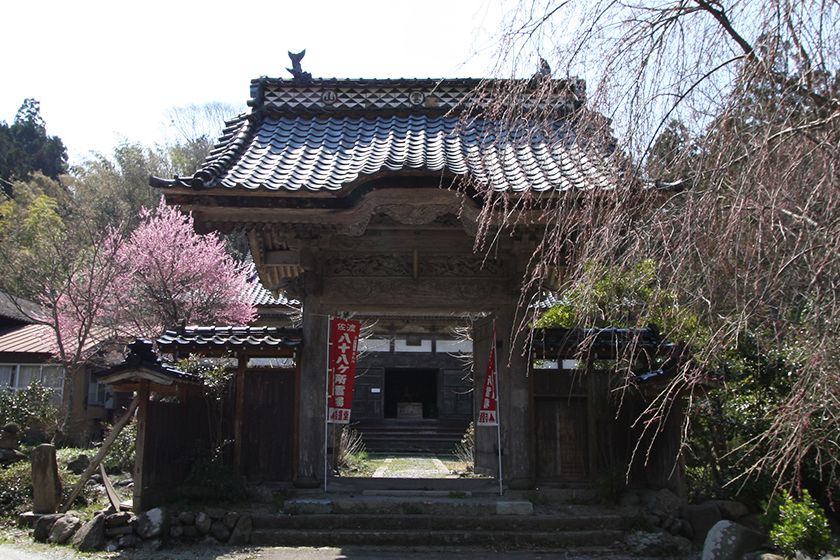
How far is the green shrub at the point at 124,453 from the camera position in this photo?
12828mm

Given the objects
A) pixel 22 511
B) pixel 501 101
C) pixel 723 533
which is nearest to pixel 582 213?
pixel 501 101

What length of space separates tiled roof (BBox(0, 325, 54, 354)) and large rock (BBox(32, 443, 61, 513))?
15.5 meters

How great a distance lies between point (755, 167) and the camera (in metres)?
3.41

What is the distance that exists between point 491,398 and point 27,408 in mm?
11607

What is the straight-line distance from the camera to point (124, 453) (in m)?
13.0

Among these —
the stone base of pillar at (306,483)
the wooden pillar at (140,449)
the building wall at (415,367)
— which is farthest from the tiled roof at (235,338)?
the building wall at (415,367)

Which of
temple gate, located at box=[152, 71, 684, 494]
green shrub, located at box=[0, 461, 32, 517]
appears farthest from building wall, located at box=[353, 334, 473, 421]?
green shrub, located at box=[0, 461, 32, 517]

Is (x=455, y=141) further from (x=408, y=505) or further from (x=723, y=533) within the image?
(x=723, y=533)

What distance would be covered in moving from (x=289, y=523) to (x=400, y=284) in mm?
3206

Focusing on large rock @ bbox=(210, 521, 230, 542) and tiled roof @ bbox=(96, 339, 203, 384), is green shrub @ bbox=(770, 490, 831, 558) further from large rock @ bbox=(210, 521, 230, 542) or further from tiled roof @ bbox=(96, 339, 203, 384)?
tiled roof @ bbox=(96, 339, 203, 384)

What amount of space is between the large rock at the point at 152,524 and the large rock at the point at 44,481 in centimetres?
169

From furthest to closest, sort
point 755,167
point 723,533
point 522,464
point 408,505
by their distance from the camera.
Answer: point 522,464
point 408,505
point 723,533
point 755,167

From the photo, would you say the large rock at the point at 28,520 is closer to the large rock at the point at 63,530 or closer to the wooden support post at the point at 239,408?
the large rock at the point at 63,530

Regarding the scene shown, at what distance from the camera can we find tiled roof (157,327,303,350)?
888 cm
